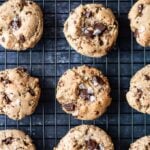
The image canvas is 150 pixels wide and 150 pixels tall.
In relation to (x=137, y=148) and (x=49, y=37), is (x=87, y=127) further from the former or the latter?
(x=49, y=37)

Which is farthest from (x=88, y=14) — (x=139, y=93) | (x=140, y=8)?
(x=139, y=93)

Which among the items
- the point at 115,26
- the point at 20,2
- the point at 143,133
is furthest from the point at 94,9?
the point at 143,133

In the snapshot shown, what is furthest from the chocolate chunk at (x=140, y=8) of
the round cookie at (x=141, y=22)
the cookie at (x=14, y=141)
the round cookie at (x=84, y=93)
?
the cookie at (x=14, y=141)

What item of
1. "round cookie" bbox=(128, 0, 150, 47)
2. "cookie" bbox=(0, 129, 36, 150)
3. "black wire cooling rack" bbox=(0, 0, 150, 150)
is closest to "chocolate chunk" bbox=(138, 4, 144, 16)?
"round cookie" bbox=(128, 0, 150, 47)

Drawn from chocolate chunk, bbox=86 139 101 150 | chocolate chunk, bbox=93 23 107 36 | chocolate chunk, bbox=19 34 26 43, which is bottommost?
chocolate chunk, bbox=86 139 101 150

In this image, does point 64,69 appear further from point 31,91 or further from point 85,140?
point 85,140

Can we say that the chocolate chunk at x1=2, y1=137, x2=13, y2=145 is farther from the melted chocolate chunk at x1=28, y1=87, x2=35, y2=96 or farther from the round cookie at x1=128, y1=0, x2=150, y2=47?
the round cookie at x1=128, y1=0, x2=150, y2=47
